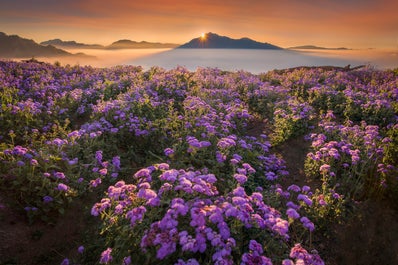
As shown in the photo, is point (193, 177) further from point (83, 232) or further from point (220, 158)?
point (83, 232)

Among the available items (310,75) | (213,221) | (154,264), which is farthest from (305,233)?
(310,75)

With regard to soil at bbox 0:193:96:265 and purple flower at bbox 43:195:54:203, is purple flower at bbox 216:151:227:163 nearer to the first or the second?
soil at bbox 0:193:96:265

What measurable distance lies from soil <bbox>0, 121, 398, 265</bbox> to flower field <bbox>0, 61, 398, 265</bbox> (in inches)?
3.8

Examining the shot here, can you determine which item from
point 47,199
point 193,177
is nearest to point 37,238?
point 47,199

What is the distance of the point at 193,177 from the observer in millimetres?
4297

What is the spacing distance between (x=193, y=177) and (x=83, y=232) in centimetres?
265

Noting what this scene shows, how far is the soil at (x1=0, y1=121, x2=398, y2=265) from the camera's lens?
4.92 meters

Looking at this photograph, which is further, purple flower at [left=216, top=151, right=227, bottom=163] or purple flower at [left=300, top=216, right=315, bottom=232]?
purple flower at [left=216, top=151, right=227, bottom=163]

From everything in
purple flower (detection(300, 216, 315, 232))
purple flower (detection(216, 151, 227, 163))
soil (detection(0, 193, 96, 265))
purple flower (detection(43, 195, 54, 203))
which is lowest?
soil (detection(0, 193, 96, 265))

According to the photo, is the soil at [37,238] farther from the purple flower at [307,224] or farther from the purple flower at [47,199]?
the purple flower at [307,224]

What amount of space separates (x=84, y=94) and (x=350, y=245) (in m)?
11.1

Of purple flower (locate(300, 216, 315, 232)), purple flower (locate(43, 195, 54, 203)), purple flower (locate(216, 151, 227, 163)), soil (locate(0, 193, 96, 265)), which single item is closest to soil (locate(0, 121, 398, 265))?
soil (locate(0, 193, 96, 265))

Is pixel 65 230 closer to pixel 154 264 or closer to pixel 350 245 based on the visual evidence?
pixel 154 264

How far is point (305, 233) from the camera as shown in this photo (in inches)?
213
